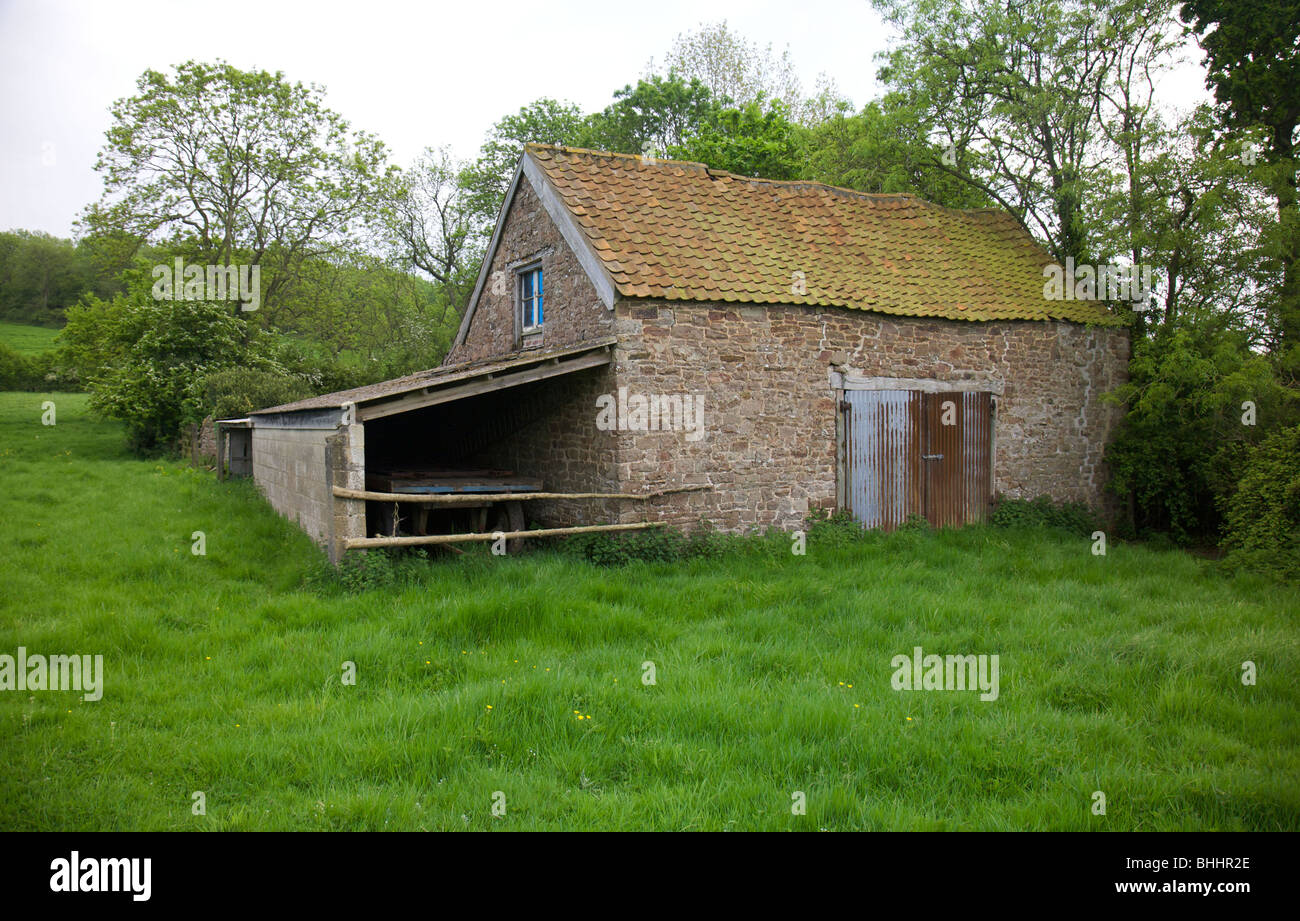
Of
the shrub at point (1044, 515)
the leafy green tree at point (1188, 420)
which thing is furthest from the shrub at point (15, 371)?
the leafy green tree at point (1188, 420)

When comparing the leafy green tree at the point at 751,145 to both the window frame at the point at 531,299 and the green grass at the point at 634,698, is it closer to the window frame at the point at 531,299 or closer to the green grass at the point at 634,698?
the window frame at the point at 531,299

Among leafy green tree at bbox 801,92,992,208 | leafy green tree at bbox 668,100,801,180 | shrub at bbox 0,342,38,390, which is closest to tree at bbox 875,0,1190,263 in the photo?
leafy green tree at bbox 801,92,992,208

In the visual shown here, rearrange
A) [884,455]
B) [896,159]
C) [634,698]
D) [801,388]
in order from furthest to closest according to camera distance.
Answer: [896,159]
[884,455]
[801,388]
[634,698]

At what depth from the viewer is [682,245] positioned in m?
11.6

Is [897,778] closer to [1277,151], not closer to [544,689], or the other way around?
[544,689]

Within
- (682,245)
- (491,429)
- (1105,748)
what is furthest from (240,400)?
(1105,748)

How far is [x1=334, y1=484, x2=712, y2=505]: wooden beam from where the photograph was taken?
881cm

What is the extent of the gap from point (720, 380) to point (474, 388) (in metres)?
3.49

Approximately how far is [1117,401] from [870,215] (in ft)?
17.5

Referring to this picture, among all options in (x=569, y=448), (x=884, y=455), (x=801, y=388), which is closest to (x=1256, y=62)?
(x=884, y=455)

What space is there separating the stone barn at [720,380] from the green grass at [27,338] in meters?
33.0

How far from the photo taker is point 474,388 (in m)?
9.80
